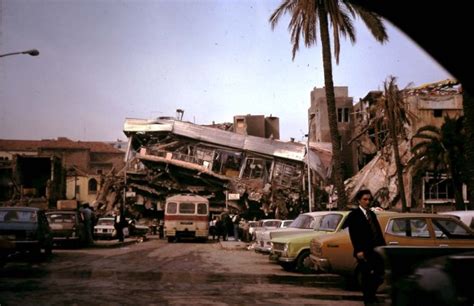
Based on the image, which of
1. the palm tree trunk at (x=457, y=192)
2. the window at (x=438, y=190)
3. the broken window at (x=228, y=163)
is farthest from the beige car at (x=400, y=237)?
the broken window at (x=228, y=163)

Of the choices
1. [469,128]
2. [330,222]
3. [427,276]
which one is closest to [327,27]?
[469,128]

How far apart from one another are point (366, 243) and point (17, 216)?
514 inches

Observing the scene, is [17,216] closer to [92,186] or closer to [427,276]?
[427,276]

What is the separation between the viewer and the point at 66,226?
22.4 m

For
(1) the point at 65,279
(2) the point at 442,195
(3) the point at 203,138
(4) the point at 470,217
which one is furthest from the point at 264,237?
(3) the point at 203,138

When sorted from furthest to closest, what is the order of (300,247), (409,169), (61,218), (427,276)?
(409,169) → (61,218) → (300,247) → (427,276)

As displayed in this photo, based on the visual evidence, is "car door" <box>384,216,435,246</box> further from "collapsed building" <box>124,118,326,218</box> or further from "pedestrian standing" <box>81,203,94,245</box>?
"collapsed building" <box>124,118,326,218</box>

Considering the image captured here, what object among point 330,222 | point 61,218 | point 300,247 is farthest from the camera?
point 61,218

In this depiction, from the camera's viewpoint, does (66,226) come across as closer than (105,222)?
Yes

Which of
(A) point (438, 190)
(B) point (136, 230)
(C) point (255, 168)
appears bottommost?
(B) point (136, 230)

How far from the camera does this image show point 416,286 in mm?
4570

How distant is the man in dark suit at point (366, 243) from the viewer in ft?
26.1

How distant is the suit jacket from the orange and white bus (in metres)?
25.2

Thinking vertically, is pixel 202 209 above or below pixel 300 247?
above
